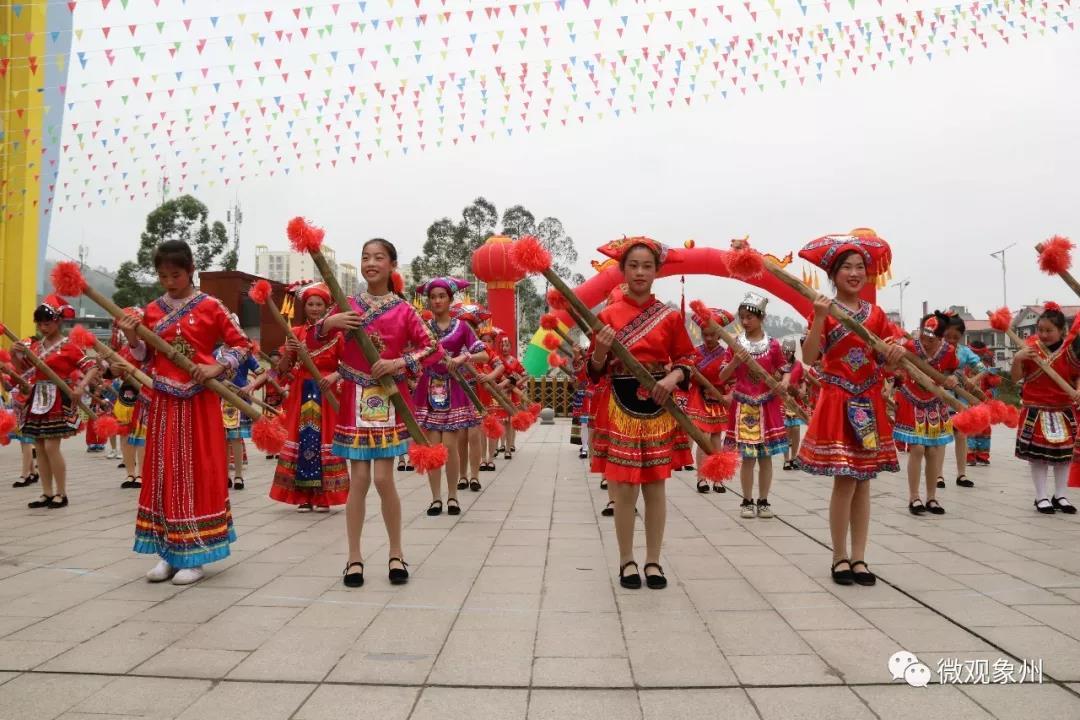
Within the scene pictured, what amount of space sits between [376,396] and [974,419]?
11.4ft

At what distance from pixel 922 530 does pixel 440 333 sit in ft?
13.9

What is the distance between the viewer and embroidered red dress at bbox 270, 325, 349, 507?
6.70 meters

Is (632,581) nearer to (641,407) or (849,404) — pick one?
(641,407)

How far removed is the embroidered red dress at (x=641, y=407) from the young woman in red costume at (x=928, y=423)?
341cm

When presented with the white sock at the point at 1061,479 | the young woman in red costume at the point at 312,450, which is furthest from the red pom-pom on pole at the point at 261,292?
the white sock at the point at 1061,479

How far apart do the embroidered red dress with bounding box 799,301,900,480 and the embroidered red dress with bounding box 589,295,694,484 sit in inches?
31.7

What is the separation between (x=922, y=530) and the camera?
232 inches

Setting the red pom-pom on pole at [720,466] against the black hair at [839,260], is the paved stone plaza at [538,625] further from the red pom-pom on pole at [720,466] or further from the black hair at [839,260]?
the black hair at [839,260]

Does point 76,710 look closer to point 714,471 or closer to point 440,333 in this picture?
point 714,471

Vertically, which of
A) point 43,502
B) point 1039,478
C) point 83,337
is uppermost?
point 83,337

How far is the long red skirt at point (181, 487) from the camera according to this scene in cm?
433

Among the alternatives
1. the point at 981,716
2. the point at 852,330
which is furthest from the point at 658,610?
the point at 852,330

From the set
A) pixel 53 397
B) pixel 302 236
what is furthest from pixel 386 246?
pixel 53 397

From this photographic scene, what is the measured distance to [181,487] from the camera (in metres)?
4.34
